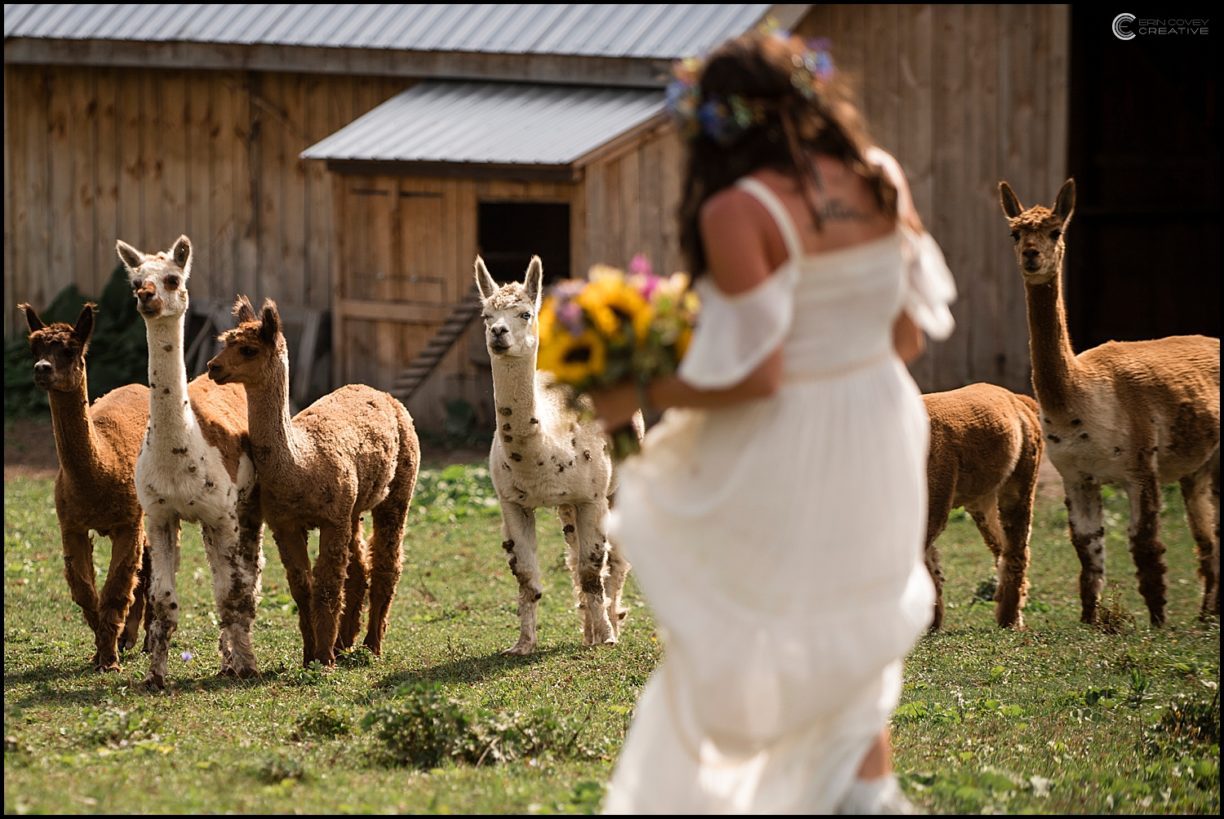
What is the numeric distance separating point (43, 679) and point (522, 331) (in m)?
2.99

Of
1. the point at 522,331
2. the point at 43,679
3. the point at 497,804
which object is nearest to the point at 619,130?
the point at 522,331

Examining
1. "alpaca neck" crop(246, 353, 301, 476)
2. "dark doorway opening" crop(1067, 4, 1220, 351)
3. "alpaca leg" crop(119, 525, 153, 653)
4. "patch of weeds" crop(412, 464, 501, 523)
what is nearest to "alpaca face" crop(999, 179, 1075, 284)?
"alpaca neck" crop(246, 353, 301, 476)

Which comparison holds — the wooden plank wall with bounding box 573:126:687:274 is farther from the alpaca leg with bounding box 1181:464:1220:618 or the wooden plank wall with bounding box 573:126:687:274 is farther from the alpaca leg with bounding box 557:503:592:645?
the alpaca leg with bounding box 557:503:592:645

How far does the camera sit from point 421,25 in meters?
18.2

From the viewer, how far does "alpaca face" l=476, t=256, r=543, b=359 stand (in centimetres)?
825

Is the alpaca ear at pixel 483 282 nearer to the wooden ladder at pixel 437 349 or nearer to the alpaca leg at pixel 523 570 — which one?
the alpaca leg at pixel 523 570

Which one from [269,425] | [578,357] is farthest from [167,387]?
[578,357]

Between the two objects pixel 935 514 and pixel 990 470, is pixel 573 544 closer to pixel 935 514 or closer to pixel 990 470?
pixel 935 514

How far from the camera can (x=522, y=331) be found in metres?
8.35

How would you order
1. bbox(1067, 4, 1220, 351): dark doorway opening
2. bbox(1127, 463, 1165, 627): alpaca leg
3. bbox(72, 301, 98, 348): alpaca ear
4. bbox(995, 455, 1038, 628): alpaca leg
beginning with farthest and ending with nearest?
bbox(1067, 4, 1220, 351): dark doorway opening → bbox(995, 455, 1038, 628): alpaca leg → bbox(1127, 463, 1165, 627): alpaca leg → bbox(72, 301, 98, 348): alpaca ear

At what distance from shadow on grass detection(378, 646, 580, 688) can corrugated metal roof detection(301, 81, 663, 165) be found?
7.69 metres

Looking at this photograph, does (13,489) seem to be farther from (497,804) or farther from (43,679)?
(497,804)

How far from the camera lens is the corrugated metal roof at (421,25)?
17.1 m
